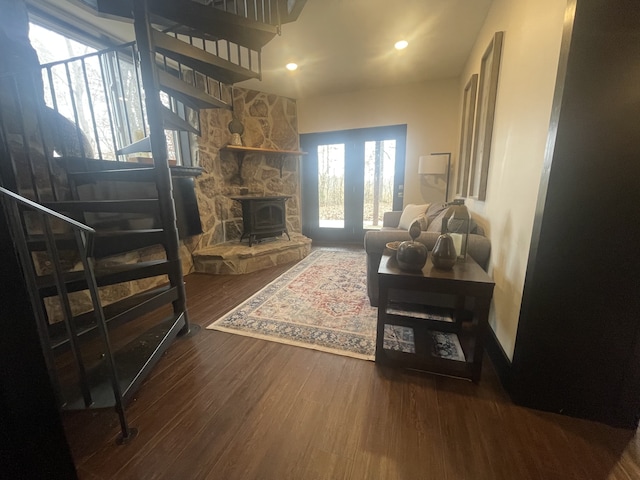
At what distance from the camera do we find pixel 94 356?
1.70 m

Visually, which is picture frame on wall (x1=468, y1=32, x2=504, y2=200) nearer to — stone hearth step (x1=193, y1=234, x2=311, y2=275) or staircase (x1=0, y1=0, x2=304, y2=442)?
staircase (x1=0, y1=0, x2=304, y2=442)

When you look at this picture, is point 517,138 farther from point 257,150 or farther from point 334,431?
point 257,150

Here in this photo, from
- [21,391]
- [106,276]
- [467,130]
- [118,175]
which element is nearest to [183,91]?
[118,175]

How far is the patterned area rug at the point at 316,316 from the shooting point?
181cm

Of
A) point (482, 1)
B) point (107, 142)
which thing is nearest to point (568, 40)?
point (482, 1)

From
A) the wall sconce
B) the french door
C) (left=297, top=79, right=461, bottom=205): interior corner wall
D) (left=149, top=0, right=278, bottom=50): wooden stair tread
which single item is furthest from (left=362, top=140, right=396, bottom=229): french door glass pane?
(left=149, top=0, right=278, bottom=50): wooden stair tread

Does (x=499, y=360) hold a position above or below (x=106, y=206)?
below

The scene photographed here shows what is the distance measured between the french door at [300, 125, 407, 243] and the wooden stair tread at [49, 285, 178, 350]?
3.45 metres

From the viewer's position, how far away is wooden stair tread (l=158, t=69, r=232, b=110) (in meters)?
1.81

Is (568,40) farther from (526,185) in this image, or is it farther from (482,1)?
(482,1)

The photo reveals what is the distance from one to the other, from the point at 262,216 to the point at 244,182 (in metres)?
0.85

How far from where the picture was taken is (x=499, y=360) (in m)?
1.49

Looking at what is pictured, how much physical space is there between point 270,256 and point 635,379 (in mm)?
3323

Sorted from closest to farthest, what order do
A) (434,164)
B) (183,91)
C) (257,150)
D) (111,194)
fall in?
(183,91) < (111,194) < (434,164) < (257,150)
